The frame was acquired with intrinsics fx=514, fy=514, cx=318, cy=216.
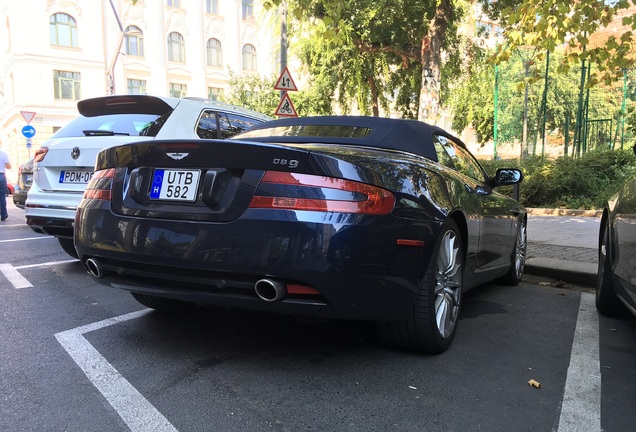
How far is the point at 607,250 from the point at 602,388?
1480 millimetres

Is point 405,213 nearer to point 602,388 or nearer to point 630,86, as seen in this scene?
point 602,388

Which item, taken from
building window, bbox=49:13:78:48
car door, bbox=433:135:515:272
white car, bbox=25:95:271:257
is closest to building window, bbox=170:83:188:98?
building window, bbox=49:13:78:48

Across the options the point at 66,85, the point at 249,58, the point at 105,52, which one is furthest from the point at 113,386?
the point at 249,58

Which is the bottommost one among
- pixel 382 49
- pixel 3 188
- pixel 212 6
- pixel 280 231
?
pixel 3 188

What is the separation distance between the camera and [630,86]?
13.7 metres

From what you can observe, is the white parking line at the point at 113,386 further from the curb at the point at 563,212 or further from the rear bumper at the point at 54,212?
the curb at the point at 563,212

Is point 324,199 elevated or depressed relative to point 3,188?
elevated

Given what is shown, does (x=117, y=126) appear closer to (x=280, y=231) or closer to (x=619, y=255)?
(x=280, y=231)

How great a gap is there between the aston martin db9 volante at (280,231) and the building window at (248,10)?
41779 mm

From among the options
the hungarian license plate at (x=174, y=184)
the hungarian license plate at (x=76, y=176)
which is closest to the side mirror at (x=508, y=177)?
the hungarian license plate at (x=174, y=184)

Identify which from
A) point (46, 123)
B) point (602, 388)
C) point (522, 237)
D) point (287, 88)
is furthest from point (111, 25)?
point (602, 388)

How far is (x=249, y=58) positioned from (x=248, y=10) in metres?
3.78

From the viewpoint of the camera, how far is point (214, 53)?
40.5m

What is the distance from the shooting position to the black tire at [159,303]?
355 centimetres
